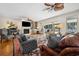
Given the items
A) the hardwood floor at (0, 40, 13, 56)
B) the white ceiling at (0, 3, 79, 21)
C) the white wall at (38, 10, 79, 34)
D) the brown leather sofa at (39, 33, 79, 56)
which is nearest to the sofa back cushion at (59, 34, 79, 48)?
the brown leather sofa at (39, 33, 79, 56)

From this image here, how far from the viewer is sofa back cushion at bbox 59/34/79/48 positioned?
7.17 ft

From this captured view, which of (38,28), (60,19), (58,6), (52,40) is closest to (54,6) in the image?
(58,6)

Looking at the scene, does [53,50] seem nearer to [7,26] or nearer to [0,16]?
[7,26]

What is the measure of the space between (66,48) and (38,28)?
504mm

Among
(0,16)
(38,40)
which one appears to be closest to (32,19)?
(38,40)

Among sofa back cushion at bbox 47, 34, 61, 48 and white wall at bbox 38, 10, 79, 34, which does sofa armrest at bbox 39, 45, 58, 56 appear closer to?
sofa back cushion at bbox 47, 34, 61, 48

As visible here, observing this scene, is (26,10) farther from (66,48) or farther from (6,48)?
(66,48)

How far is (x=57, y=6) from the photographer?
219 centimetres

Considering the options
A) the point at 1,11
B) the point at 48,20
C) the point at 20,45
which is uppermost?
the point at 1,11

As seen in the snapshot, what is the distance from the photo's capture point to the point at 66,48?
2205mm

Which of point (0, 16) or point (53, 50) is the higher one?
point (0, 16)

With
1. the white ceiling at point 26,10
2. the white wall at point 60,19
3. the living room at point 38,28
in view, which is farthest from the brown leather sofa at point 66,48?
the white ceiling at point 26,10

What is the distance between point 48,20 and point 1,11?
70cm

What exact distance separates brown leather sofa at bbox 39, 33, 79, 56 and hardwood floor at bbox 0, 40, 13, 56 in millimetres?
438
